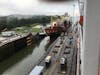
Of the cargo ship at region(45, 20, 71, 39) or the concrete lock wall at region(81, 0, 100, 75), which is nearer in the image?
the concrete lock wall at region(81, 0, 100, 75)

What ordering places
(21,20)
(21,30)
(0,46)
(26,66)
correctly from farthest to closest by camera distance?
(21,30), (21,20), (0,46), (26,66)

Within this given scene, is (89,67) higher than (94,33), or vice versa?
(94,33)

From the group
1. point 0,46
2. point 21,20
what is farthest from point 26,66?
point 21,20

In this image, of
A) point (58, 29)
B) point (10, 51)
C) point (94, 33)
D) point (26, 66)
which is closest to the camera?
point (94, 33)

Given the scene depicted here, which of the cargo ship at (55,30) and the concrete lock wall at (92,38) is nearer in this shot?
the concrete lock wall at (92,38)

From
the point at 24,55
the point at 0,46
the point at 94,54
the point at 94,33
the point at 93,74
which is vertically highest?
the point at 94,33

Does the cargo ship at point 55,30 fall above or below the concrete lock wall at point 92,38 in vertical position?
below

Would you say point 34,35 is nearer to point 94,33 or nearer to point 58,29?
point 58,29

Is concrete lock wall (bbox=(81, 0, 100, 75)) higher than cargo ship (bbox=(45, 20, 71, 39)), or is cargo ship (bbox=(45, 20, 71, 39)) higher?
concrete lock wall (bbox=(81, 0, 100, 75))

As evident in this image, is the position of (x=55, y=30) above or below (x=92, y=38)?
below

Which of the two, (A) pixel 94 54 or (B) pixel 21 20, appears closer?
(A) pixel 94 54

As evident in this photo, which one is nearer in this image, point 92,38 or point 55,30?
point 92,38
